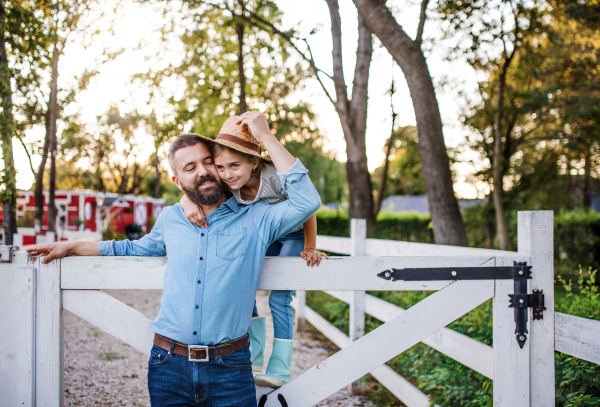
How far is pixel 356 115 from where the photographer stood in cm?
839

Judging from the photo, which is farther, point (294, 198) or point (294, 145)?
point (294, 145)

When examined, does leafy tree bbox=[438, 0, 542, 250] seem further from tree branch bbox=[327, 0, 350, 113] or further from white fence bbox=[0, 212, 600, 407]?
white fence bbox=[0, 212, 600, 407]

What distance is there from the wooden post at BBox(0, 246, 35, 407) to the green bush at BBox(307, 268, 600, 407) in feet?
8.11

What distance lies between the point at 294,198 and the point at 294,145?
648 inches

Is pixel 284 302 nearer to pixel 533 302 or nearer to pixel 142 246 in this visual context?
pixel 142 246

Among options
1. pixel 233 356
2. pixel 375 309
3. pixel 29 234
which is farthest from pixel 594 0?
pixel 29 234

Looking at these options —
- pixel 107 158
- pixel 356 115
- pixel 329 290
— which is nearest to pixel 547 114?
pixel 356 115

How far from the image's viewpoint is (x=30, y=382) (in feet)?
6.70

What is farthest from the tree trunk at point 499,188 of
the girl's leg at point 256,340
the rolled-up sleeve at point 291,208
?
the rolled-up sleeve at point 291,208

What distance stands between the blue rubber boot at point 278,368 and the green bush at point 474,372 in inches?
48.8

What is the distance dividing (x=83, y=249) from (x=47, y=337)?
42 centimetres

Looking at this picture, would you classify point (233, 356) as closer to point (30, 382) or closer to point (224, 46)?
point (30, 382)

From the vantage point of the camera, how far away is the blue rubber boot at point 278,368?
2152 mm

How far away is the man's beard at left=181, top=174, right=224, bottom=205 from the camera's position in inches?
81.0
